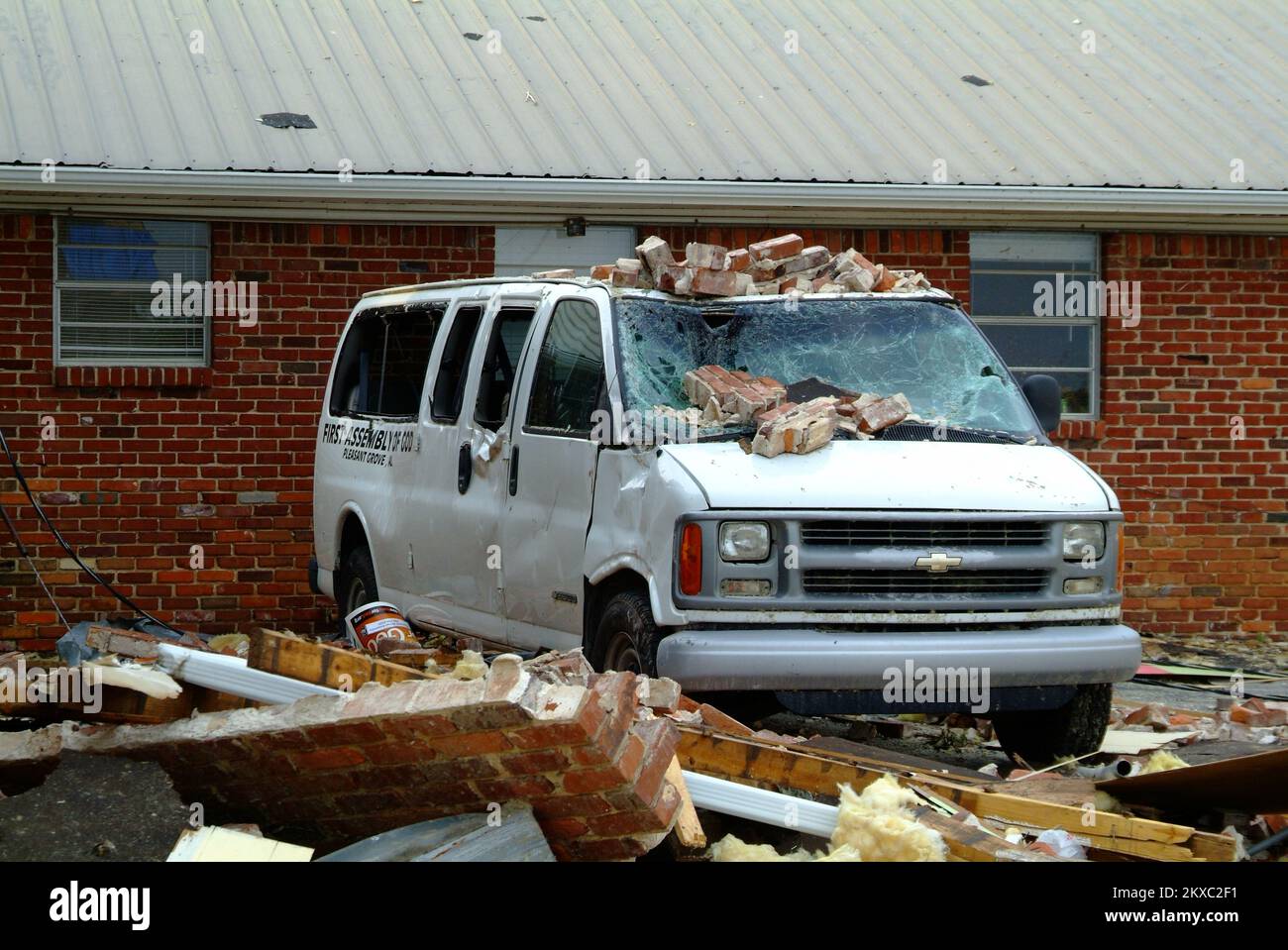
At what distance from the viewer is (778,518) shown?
255 inches

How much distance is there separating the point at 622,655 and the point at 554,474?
0.97 m

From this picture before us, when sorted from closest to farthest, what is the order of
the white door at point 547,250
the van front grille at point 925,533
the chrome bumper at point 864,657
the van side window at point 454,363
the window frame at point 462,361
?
the chrome bumper at point 864,657
the van front grille at point 925,533
the window frame at point 462,361
the van side window at point 454,363
the white door at point 547,250

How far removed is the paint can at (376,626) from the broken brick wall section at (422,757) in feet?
9.39

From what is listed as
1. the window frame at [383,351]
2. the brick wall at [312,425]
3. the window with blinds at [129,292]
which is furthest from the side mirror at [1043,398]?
the window with blinds at [129,292]

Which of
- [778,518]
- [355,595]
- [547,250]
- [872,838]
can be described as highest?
[547,250]

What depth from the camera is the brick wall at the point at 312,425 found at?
36.7 feet

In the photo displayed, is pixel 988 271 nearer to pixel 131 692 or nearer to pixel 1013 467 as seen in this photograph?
pixel 1013 467

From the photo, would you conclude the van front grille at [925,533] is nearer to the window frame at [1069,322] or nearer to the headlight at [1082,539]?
the headlight at [1082,539]

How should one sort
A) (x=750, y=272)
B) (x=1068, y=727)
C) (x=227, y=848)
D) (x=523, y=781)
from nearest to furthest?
(x=227, y=848), (x=523, y=781), (x=1068, y=727), (x=750, y=272)

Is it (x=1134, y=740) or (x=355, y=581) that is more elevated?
(x=355, y=581)

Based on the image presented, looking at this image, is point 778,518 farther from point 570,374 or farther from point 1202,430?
point 1202,430

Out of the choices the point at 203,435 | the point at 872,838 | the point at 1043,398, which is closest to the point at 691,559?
the point at 872,838

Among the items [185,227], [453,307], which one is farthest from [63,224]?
[453,307]

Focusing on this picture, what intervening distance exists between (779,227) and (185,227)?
13.0 ft
